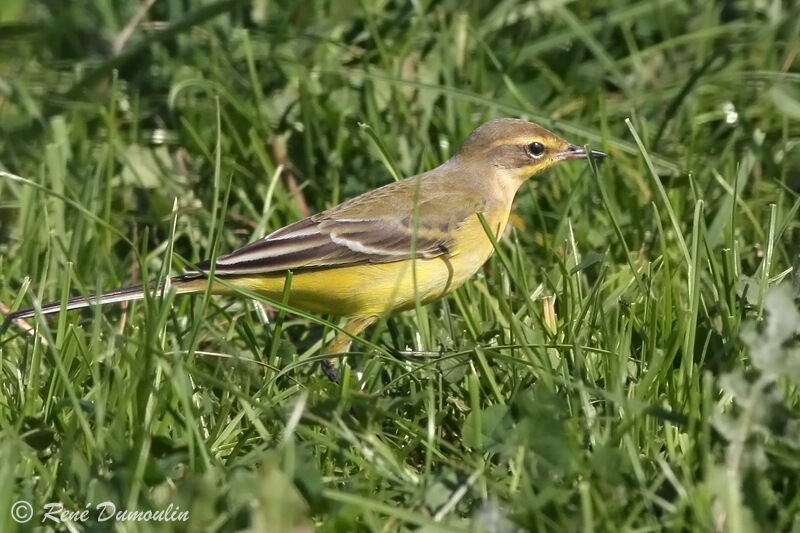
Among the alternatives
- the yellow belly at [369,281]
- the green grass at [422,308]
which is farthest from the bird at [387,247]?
the green grass at [422,308]

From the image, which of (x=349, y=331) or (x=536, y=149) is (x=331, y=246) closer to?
(x=349, y=331)

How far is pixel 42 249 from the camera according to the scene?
579cm

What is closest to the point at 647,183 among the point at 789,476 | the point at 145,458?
the point at 789,476

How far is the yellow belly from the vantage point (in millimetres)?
5145

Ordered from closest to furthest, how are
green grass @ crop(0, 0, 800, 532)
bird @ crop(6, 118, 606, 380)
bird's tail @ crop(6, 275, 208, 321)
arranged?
1. green grass @ crop(0, 0, 800, 532)
2. bird's tail @ crop(6, 275, 208, 321)
3. bird @ crop(6, 118, 606, 380)

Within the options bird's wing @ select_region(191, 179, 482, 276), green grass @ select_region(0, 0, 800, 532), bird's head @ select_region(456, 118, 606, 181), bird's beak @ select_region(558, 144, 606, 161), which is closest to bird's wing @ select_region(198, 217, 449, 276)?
bird's wing @ select_region(191, 179, 482, 276)

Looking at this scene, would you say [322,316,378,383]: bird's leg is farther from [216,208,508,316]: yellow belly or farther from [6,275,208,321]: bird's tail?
[6,275,208,321]: bird's tail

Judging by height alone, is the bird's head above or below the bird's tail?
above

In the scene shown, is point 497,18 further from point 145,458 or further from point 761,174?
point 145,458

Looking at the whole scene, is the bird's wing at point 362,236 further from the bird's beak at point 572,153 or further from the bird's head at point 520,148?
the bird's beak at point 572,153

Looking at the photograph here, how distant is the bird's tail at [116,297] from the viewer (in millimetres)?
4629

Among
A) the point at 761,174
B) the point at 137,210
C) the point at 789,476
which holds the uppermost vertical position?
the point at 789,476

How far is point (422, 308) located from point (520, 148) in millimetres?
1120

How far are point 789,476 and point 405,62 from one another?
4.05 meters
